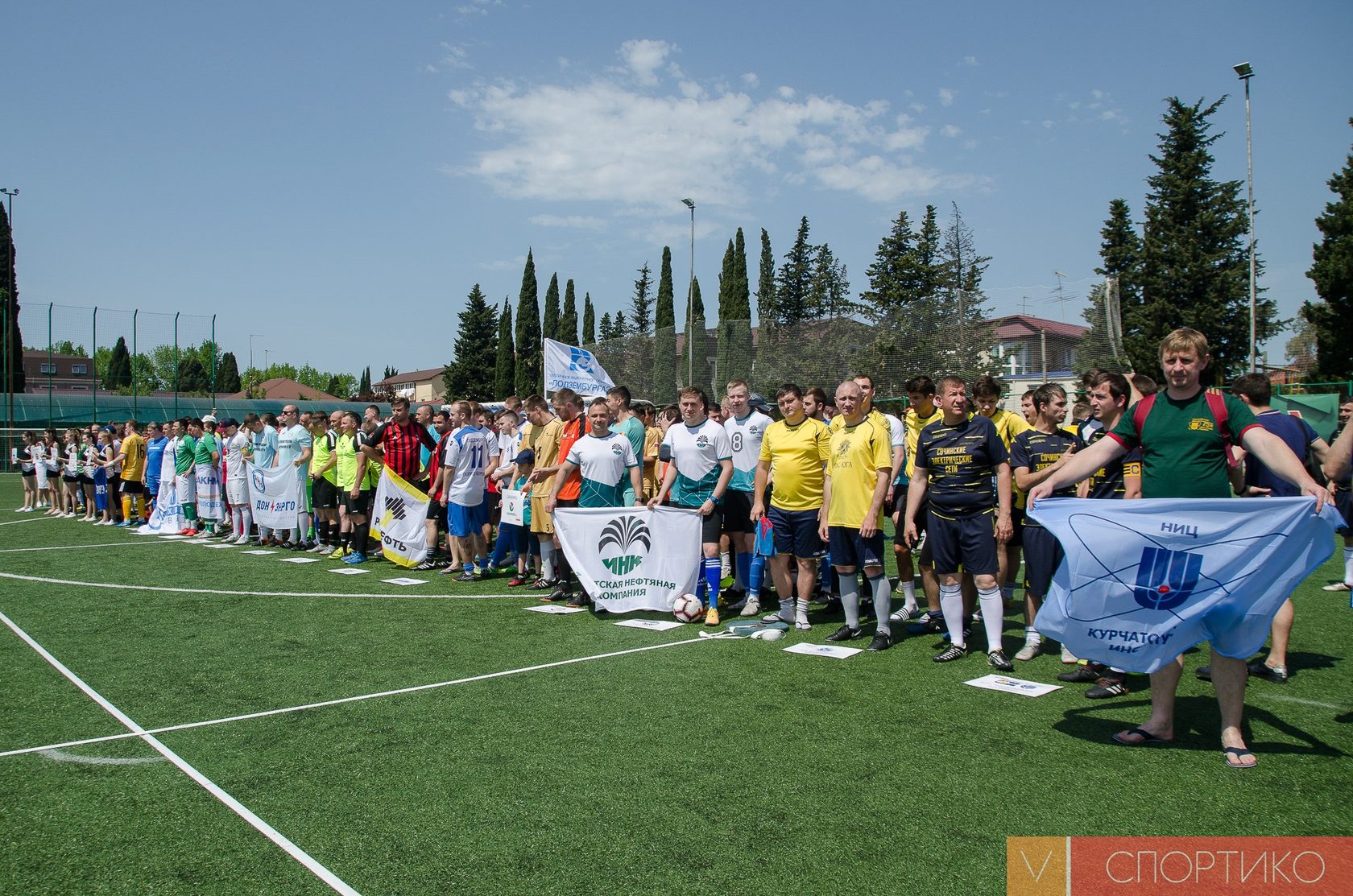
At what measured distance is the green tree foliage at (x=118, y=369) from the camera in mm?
36062

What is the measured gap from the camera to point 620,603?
779 cm

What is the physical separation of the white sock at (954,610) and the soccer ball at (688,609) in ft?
7.56

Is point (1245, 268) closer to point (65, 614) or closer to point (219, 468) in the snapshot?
point (219, 468)

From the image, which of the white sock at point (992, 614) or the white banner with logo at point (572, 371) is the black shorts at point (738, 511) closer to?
the white sock at point (992, 614)

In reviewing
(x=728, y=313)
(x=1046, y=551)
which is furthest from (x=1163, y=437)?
(x=728, y=313)

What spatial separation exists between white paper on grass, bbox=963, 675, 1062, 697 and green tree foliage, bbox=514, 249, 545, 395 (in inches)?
2376

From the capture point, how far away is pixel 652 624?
7426 millimetres

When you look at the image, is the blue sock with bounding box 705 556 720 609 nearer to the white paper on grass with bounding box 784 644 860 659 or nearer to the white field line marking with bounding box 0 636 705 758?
the white field line marking with bounding box 0 636 705 758

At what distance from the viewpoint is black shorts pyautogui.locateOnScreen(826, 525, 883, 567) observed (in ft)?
21.1

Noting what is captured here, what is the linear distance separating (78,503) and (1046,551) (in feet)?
74.1

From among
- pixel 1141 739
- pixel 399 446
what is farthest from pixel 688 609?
pixel 399 446

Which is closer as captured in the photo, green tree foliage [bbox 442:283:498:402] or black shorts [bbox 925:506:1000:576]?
black shorts [bbox 925:506:1000:576]
